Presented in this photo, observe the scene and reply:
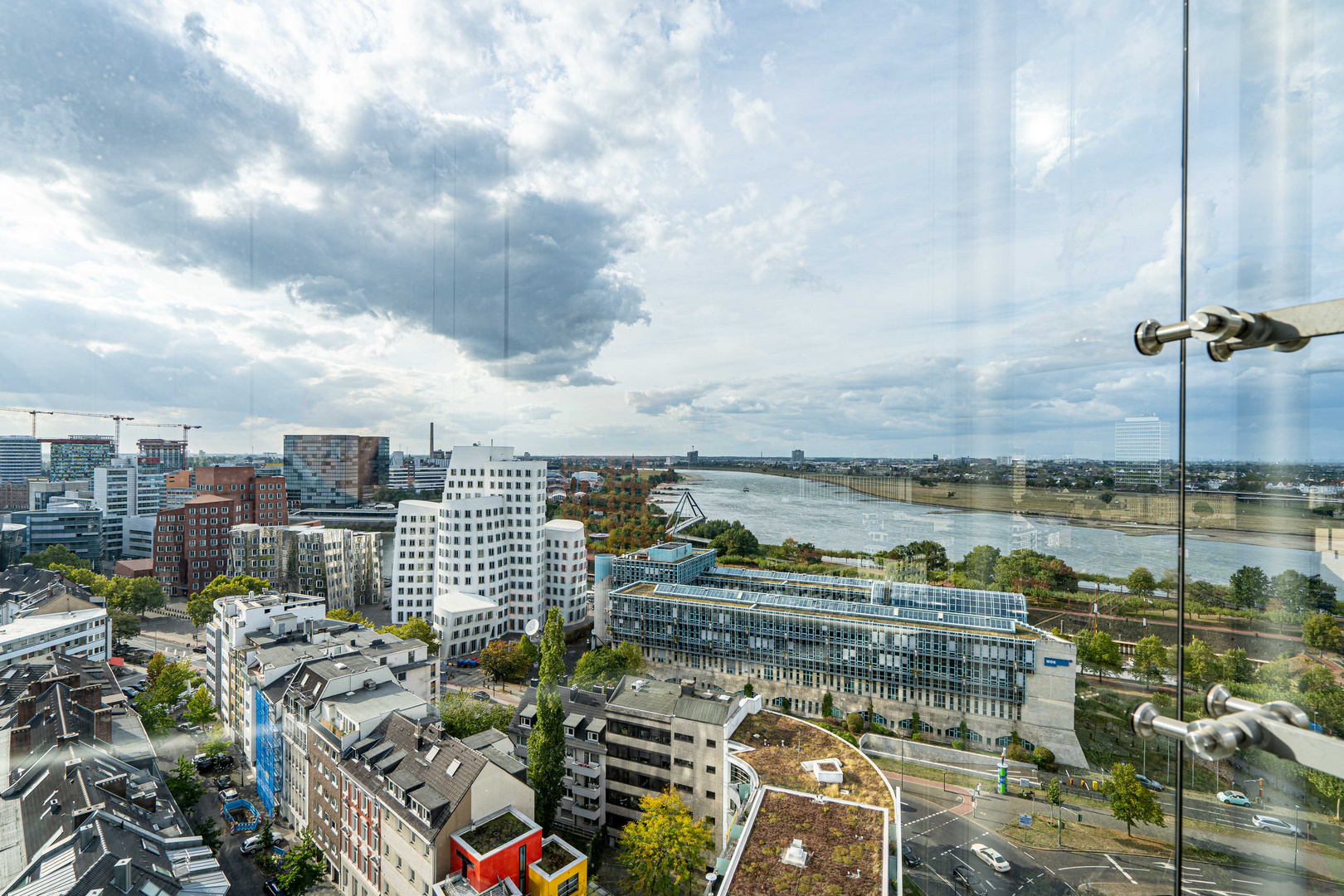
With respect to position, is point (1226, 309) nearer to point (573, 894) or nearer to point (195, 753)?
point (573, 894)

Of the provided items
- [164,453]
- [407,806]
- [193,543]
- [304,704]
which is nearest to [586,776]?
[407,806]

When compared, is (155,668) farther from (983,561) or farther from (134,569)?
(983,561)

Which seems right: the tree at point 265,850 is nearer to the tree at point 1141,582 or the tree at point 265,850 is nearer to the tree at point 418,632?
the tree at point 418,632

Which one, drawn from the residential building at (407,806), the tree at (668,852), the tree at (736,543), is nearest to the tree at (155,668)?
the residential building at (407,806)

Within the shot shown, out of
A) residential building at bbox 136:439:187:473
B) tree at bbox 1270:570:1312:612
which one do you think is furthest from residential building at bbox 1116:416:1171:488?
residential building at bbox 136:439:187:473

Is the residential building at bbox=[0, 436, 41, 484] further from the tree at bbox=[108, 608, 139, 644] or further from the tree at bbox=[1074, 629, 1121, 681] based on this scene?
the tree at bbox=[1074, 629, 1121, 681]
